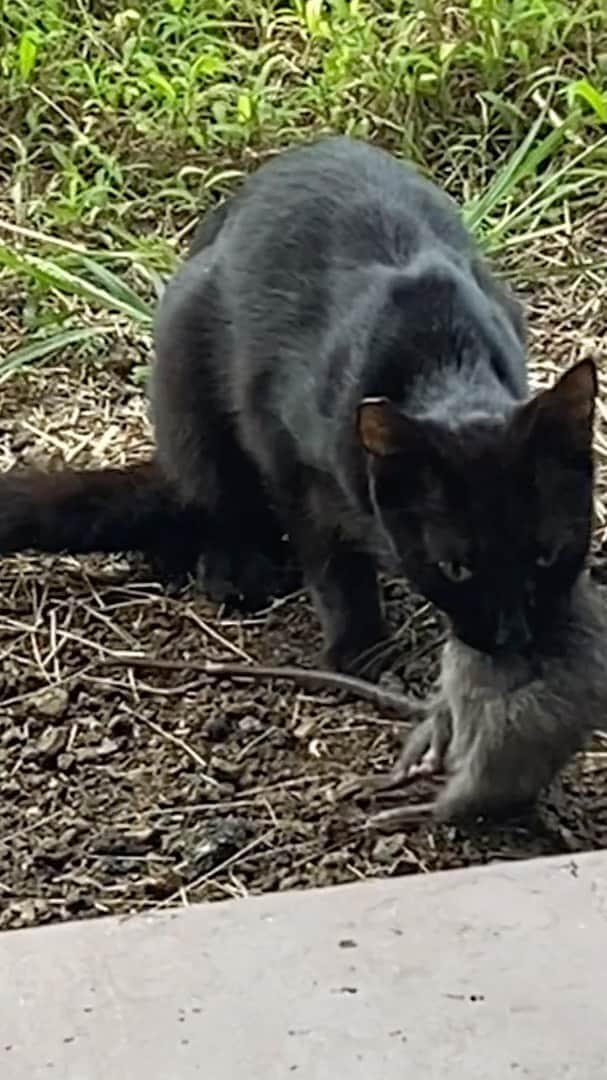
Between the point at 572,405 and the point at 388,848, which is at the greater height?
the point at 572,405

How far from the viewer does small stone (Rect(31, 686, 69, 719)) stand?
2.68 meters

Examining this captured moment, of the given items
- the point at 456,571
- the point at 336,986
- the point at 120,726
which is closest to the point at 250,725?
the point at 120,726

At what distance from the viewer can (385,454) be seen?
7.60ft

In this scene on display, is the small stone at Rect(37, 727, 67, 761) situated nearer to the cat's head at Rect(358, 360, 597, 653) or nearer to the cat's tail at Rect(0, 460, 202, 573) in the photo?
the cat's tail at Rect(0, 460, 202, 573)

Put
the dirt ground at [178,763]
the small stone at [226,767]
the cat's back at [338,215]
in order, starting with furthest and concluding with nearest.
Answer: the cat's back at [338,215] → the small stone at [226,767] → the dirt ground at [178,763]

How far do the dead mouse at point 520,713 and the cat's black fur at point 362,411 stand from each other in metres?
0.03

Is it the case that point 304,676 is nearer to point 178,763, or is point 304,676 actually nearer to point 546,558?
point 178,763

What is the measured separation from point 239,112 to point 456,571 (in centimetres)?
196

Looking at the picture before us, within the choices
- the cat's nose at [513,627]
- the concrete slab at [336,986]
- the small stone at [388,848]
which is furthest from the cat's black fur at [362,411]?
the concrete slab at [336,986]

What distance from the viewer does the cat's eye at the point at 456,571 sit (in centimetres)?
227

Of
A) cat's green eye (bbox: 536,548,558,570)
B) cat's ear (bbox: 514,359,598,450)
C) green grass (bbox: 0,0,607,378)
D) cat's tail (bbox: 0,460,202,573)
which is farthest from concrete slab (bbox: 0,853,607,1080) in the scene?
green grass (bbox: 0,0,607,378)

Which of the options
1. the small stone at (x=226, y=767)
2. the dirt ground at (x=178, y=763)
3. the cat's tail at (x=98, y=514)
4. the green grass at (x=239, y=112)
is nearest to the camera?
the dirt ground at (x=178, y=763)

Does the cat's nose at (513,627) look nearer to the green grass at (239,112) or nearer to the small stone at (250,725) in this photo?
the small stone at (250,725)

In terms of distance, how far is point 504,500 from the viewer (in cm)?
225
